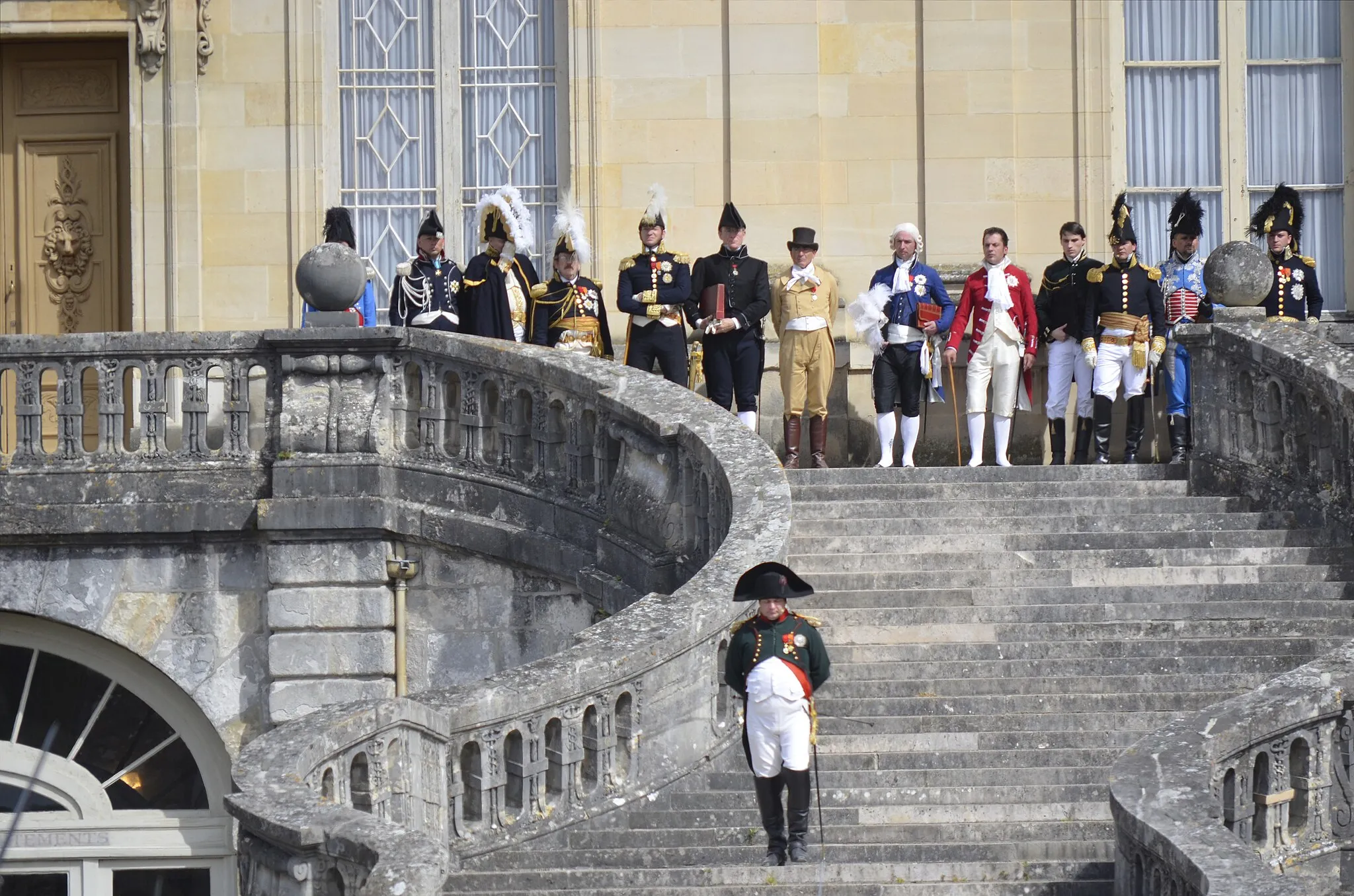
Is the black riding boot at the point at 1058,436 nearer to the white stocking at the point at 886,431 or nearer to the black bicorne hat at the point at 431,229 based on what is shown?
the white stocking at the point at 886,431

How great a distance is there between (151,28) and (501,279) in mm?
3757

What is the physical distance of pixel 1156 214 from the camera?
16.6 metres

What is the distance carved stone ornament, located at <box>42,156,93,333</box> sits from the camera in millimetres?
16703

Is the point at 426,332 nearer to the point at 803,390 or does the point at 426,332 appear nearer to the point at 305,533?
the point at 305,533

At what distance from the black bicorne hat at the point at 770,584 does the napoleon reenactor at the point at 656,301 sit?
4.98m

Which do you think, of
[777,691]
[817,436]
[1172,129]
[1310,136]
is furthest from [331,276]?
[1310,136]

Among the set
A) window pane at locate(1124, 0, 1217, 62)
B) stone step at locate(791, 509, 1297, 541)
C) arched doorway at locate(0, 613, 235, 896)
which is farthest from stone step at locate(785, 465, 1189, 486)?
window pane at locate(1124, 0, 1217, 62)

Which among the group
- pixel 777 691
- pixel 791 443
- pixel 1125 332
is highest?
pixel 1125 332

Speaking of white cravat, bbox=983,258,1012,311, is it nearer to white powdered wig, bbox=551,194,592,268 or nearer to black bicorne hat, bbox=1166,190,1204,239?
black bicorne hat, bbox=1166,190,1204,239

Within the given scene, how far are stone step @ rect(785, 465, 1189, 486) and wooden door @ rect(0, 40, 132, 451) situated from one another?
20.3 ft

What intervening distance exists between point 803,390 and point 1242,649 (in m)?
4.22

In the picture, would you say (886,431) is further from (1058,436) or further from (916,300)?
(1058,436)

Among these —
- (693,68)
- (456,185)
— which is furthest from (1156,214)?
(456,185)

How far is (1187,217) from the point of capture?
14.8 meters
